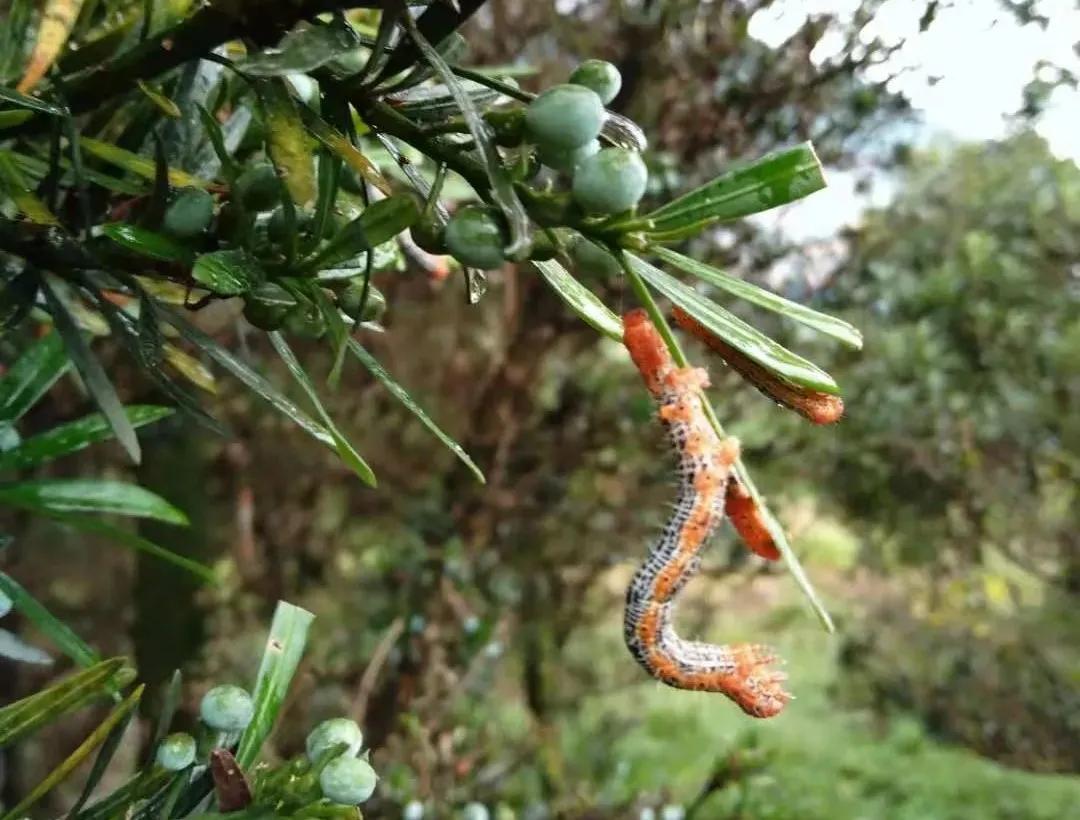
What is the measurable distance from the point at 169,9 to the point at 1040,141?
1300 mm

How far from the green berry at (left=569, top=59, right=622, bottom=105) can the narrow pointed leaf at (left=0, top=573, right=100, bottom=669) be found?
0.92 ft

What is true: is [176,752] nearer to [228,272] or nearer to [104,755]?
[104,755]

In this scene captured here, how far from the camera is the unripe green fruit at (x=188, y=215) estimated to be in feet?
0.93

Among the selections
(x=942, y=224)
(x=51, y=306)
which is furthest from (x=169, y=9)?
(x=942, y=224)

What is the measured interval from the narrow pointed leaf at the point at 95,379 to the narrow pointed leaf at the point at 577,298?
12 centimetres

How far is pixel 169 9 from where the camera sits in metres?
0.34

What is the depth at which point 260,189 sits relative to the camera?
0.30 m

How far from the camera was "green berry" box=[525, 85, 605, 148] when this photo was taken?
0.74 ft

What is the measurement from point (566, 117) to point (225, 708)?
0.70 feet

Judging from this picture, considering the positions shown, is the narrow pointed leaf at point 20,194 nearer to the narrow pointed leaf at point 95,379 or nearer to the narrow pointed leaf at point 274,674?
the narrow pointed leaf at point 95,379

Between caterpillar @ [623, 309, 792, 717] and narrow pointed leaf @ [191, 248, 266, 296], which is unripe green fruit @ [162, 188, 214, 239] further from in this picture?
caterpillar @ [623, 309, 792, 717]

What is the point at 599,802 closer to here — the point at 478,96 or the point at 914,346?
the point at 914,346

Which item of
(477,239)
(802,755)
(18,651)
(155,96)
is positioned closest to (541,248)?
(477,239)

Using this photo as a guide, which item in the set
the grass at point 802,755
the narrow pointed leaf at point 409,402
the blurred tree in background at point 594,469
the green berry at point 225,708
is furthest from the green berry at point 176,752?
the grass at point 802,755
